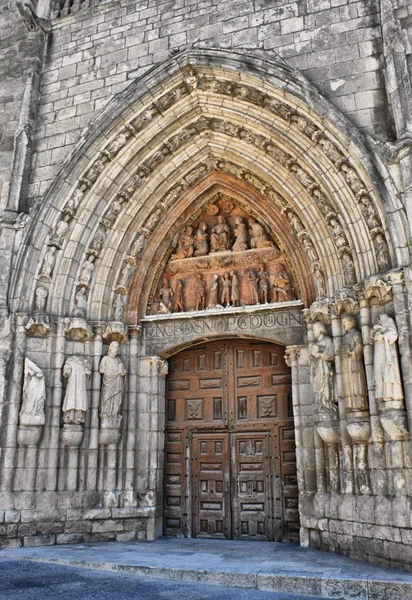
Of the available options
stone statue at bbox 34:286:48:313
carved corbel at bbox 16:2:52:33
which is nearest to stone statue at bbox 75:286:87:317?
stone statue at bbox 34:286:48:313

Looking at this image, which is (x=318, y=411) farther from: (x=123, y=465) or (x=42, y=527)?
(x=42, y=527)

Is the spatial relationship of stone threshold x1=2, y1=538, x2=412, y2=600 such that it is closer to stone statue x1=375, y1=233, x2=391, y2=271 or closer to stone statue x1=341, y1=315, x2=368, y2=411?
stone statue x1=341, y1=315, x2=368, y2=411

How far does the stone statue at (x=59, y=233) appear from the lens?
23.9ft

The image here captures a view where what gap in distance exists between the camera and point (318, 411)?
240 inches

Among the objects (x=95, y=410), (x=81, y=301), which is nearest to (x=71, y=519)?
(x=95, y=410)

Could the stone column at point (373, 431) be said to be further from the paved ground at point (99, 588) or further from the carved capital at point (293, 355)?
the paved ground at point (99, 588)

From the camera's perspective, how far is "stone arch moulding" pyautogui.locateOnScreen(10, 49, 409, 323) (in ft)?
21.3

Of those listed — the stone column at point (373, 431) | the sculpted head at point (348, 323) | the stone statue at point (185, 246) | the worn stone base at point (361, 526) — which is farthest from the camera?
the stone statue at point (185, 246)

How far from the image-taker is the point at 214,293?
303 inches

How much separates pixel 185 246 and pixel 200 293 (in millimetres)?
832

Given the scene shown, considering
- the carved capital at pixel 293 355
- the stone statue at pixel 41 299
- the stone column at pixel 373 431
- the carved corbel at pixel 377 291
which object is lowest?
the stone column at pixel 373 431

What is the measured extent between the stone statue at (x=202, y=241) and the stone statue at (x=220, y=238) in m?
0.10

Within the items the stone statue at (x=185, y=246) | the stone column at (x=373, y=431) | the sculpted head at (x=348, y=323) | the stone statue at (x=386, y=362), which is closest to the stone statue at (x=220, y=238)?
the stone statue at (x=185, y=246)

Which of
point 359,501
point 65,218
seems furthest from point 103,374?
point 359,501
